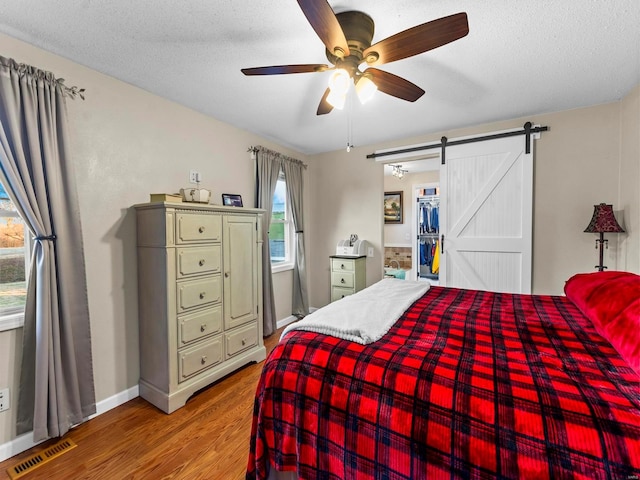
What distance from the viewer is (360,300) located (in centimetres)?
185

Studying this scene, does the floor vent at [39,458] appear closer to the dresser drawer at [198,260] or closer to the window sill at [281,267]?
the dresser drawer at [198,260]

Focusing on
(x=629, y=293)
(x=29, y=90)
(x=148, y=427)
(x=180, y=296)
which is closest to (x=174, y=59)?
(x=29, y=90)

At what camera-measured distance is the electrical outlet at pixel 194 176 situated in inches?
104

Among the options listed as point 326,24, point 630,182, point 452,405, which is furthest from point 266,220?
point 630,182

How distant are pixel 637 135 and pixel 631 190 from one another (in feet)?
1.44

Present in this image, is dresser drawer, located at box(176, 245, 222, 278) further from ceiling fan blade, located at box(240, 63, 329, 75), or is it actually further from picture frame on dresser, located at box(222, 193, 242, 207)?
ceiling fan blade, located at box(240, 63, 329, 75)

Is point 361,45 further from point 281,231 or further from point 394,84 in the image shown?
point 281,231

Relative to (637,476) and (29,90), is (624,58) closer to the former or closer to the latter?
(637,476)

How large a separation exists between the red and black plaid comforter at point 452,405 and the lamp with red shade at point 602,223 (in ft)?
4.78

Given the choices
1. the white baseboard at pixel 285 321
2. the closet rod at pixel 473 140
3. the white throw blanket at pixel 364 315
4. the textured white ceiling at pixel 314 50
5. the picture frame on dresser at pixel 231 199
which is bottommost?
the white baseboard at pixel 285 321

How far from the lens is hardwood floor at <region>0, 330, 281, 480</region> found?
5.08ft

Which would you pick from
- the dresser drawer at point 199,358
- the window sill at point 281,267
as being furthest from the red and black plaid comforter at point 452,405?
the window sill at point 281,267

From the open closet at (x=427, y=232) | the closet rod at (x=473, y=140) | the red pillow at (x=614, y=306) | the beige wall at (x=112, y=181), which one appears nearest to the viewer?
the red pillow at (x=614, y=306)

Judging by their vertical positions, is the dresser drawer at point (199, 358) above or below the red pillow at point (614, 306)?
below
